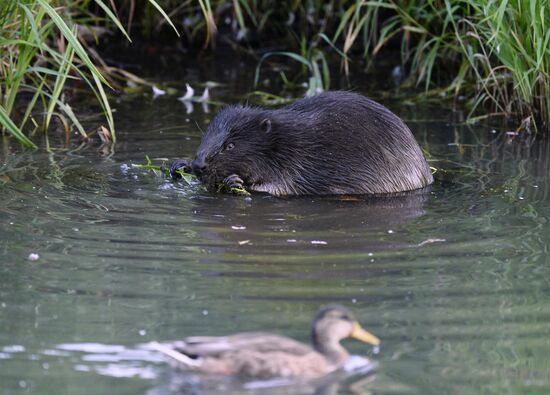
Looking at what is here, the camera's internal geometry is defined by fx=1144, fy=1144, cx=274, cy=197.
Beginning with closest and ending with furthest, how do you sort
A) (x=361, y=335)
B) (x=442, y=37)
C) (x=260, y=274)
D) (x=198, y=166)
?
(x=361, y=335) → (x=260, y=274) → (x=198, y=166) → (x=442, y=37)

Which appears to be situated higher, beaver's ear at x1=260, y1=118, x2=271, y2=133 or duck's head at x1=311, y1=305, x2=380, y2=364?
beaver's ear at x1=260, y1=118, x2=271, y2=133

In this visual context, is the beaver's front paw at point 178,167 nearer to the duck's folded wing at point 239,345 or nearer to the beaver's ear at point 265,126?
the beaver's ear at point 265,126

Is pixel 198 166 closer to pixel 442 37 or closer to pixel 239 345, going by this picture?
pixel 442 37

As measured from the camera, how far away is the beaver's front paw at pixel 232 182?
6344 mm

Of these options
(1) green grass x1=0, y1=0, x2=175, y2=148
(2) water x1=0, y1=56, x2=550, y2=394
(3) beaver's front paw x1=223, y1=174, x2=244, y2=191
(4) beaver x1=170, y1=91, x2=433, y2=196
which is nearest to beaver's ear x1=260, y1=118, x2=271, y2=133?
(4) beaver x1=170, y1=91, x2=433, y2=196

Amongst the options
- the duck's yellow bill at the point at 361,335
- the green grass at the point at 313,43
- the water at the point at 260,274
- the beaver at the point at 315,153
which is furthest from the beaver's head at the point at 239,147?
the duck's yellow bill at the point at 361,335

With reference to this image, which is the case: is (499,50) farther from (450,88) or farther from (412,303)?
(412,303)

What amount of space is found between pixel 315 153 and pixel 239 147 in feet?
1.44

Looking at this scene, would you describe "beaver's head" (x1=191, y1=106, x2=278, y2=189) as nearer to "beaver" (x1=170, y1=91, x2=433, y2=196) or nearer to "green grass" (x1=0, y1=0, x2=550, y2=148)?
"beaver" (x1=170, y1=91, x2=433, y2=196)

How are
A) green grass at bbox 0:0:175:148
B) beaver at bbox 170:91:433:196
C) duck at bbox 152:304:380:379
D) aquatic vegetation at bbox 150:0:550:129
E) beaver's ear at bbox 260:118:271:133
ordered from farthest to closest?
aquatic vegetation at bbox 150:0:550:129 < beaver's ear at bbox 260:118:271:133 < beaver at bbox 170:91:433:196 < green grass at bbox 0:0:175:148 < duck at bbox 152:304:380:379

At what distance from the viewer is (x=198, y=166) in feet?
20.8

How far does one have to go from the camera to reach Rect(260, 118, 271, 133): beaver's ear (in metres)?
6.59

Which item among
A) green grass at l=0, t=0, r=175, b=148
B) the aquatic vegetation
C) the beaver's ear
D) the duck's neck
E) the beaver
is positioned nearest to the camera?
the duck's neck

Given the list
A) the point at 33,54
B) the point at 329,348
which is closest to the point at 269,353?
the point at 329,348
